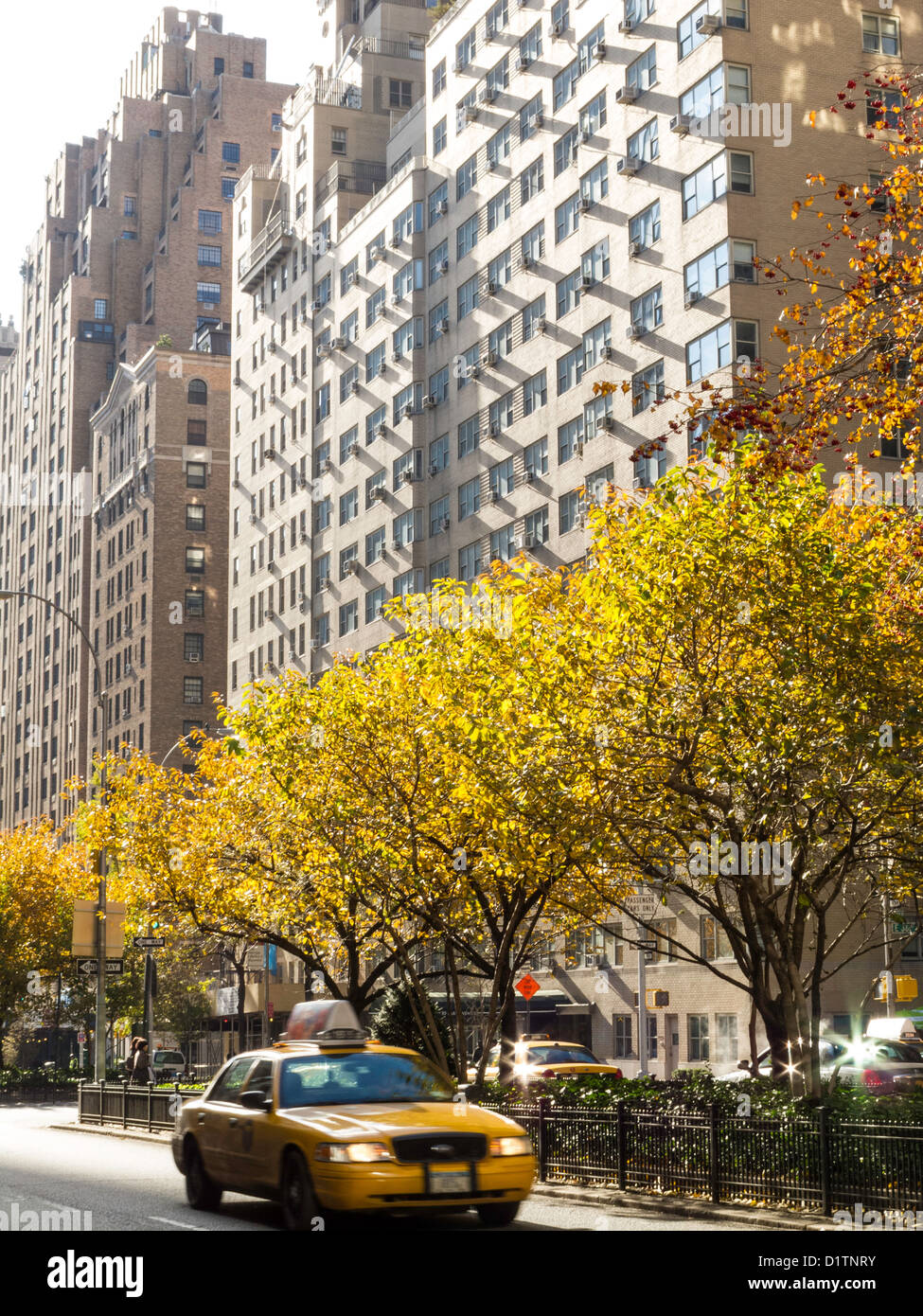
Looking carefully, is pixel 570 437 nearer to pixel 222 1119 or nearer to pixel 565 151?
pixel 565 151

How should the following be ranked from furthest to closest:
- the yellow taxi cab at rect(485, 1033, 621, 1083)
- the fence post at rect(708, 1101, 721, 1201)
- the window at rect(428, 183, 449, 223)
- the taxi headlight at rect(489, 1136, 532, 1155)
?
the window at rect(428, 183, 449, 223) → the yellow taxi cab at rect(485, 1033, 621, 1083) → the fence post at rect(708, 1101, 721, 1201) → the taxi headlight at rect(489, 1136, 532, 1155)

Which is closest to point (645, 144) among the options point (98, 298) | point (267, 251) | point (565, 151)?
point (565, 151)

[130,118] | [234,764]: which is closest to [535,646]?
[234,764]

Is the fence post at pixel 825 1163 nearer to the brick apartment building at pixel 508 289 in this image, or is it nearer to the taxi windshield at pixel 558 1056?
the taxi windshield at pixel 558 1056

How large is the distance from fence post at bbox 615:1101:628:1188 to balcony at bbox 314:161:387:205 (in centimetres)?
7650

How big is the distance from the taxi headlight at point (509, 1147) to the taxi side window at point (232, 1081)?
2850 mm

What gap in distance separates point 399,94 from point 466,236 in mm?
24673

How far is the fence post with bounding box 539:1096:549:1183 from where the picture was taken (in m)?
20.0

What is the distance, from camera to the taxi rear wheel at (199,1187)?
628 inches

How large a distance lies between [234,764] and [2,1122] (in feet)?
32.0

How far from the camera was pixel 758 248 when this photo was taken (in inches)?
2117

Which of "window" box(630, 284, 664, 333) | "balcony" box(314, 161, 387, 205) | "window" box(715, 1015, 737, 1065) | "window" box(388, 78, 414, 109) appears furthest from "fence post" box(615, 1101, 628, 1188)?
"window" box(388, 78, 414, 109)

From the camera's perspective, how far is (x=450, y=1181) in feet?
43.5

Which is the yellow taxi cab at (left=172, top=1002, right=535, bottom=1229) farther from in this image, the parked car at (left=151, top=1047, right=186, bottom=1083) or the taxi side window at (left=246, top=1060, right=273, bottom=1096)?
the parked car at (left=151, top=1047, right=186, bottom=1083)
